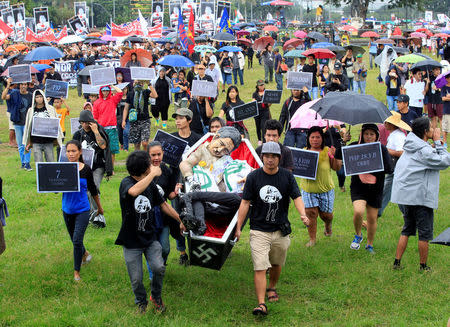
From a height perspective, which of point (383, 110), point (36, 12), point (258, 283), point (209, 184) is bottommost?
point (258, 283)

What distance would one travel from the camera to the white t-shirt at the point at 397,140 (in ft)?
26.8

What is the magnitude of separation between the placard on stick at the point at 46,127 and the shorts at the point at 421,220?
676 centimetres

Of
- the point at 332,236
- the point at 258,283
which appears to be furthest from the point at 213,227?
the point at 332,236

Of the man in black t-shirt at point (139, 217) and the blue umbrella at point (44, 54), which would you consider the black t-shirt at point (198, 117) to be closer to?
the man in black t-shirt at point (139, 217)

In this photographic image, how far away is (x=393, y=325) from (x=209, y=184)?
104 inches

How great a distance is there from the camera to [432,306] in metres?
6.45

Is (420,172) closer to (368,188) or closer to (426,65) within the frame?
(368,188)

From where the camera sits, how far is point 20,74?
13.3m

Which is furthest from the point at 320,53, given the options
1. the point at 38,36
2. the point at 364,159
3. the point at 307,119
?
the point at 38,36

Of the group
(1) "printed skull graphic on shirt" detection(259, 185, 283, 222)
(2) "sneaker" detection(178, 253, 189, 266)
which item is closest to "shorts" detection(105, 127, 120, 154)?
(2) "sneaker" detection(178, 253, 189, 266)

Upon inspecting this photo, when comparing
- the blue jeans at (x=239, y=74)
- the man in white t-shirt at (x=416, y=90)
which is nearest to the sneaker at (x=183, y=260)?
the man in white t-shirt at (x=416, y=90)

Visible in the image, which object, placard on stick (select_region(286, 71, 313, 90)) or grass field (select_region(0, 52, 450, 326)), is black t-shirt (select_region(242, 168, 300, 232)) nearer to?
grass field (select_region(0, 52, 450, 326))

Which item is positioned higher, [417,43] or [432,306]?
[417,43]

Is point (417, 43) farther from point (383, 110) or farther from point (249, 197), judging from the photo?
point (249, 197)
